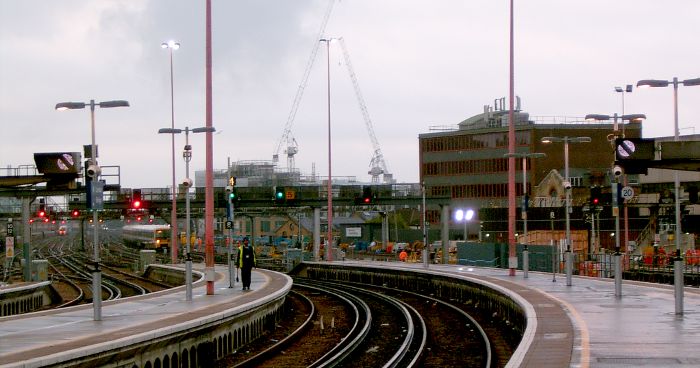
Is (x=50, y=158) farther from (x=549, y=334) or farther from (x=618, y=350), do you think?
(x=618, y=350)

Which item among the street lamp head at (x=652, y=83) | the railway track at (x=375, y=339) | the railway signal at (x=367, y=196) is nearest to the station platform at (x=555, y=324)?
the railway track at (x=375, y=339)

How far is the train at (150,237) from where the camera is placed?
406ft

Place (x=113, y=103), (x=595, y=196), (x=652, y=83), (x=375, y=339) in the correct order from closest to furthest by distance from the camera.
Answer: (x=113, y=103) < (x=652, y=83) < (x=375, y=339) < (x=595, y=196)

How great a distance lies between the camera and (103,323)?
24969mm

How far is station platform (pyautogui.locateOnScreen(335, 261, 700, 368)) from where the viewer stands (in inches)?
715

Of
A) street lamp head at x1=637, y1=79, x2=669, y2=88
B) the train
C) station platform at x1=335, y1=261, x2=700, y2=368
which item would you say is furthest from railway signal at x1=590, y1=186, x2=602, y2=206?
the train

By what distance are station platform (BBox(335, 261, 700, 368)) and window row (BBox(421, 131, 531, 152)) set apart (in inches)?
3337

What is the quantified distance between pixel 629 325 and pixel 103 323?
1256 centimetres

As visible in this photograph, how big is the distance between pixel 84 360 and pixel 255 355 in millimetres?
9563

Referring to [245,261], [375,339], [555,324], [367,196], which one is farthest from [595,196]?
[367,196]

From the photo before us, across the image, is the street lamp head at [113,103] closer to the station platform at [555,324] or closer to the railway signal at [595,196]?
the station platform at [555,324]

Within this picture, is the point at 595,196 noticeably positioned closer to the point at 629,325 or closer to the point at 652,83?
the point at 652,83

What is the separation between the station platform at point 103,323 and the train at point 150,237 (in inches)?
3404

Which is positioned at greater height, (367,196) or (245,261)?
(367,196)
